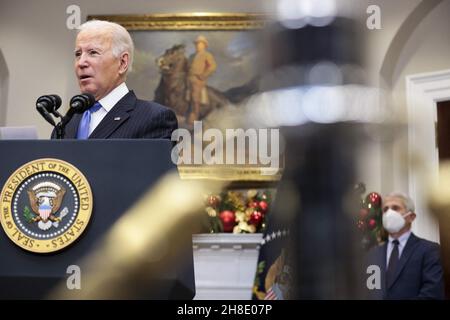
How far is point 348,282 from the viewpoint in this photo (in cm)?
67

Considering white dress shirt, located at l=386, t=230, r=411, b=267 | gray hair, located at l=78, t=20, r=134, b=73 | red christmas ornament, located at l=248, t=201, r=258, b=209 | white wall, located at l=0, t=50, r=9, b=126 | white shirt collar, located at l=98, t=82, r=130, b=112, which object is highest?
white wall, located at l=0, t=50, r=9, b=126

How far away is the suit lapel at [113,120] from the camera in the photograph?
2.54 meters

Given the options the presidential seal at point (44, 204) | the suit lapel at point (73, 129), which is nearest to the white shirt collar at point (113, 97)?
the suit lapel at point (73, 129)

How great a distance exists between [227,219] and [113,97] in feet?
12.9

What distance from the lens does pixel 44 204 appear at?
1.96 m

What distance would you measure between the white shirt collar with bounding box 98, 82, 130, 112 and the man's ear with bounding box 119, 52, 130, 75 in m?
0.10

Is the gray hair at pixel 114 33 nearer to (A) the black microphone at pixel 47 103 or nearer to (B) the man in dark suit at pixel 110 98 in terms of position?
(B) the man in dark suit at pixel 110 98

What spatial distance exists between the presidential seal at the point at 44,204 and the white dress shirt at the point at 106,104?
66 centimetres

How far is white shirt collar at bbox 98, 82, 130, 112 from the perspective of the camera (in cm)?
274

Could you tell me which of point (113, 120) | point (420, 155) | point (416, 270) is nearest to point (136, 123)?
point (113, 120)

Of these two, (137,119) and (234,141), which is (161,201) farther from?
(234,141)

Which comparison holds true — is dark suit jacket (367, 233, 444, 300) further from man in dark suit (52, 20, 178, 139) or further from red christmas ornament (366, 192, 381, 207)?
man in dark suit (52, 20, 178, 139)

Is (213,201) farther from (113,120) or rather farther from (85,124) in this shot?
(113,120)

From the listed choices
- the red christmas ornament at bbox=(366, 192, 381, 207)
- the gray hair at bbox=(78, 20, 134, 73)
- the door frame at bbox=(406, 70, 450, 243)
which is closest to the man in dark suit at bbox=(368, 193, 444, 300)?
the red christmas ornament at bbox=(366, 192, 381, 207)
